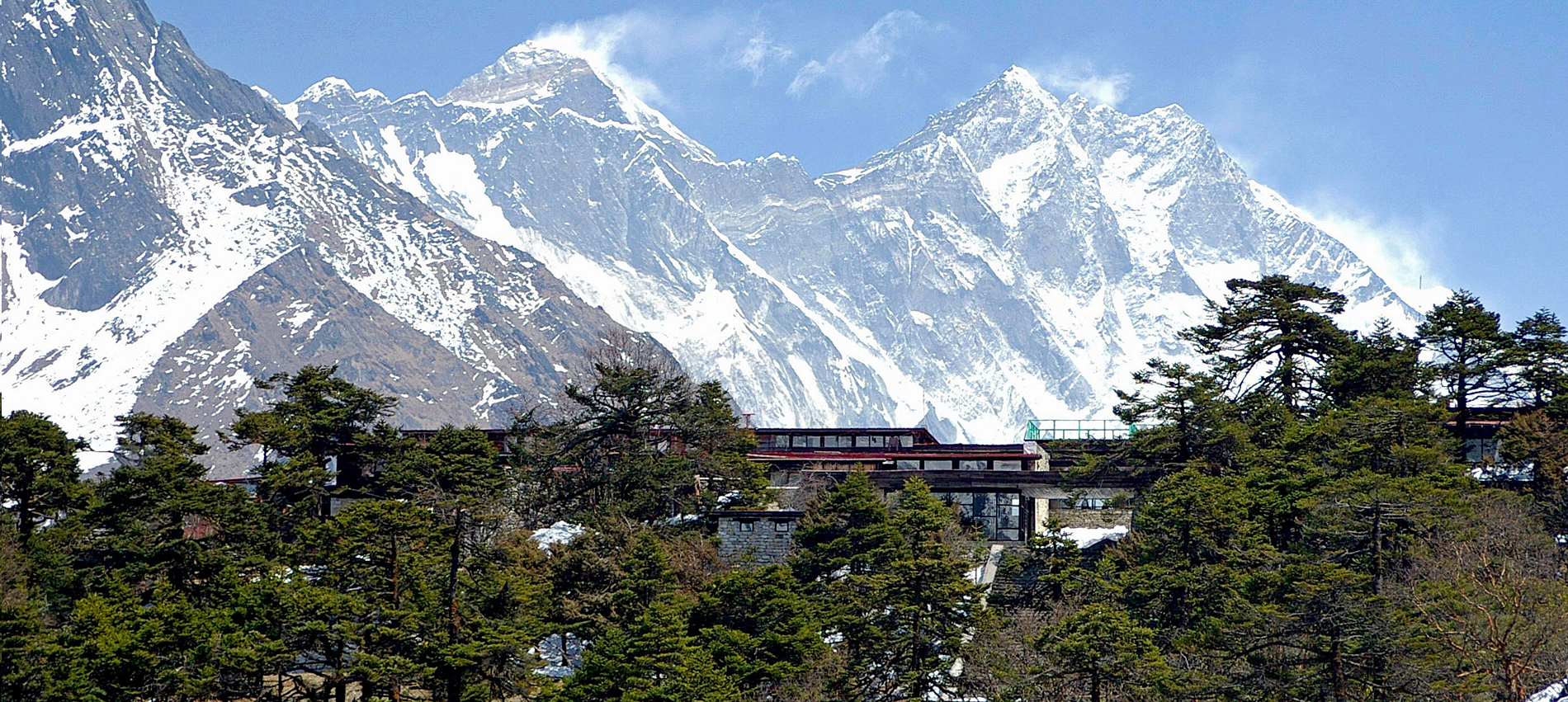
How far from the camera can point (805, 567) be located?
208 feet

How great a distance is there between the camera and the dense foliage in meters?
49.3

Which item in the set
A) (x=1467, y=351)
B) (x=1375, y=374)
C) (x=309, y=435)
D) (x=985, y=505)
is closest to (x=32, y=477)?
(x=309, y=435)

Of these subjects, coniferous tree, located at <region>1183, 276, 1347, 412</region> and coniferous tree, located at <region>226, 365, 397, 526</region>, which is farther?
coniferous tree, located at <region>1183, 276, 1347, 412</region>

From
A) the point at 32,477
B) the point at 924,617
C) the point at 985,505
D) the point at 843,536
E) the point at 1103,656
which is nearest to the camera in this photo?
the point at 1103,656

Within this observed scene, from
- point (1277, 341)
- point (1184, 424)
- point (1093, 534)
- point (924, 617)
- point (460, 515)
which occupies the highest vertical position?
point (1277, 341)

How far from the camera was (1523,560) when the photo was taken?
171 ft

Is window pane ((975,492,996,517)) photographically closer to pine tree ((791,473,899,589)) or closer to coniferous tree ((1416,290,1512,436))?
pine tree ((791,473,899,589))

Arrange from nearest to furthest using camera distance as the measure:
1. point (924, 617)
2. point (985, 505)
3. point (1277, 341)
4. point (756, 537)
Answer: point (924, 617), point (756, 537), point (1277, 341), point (985, 505)

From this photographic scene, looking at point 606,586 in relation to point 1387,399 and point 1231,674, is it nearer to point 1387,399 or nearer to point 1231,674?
point 1231,674

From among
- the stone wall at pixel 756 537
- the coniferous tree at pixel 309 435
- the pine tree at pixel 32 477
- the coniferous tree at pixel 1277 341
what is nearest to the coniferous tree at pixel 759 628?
the stone wall at pixel 756 537

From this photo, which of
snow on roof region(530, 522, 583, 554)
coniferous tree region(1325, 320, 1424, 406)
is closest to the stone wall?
snow on roof region(530, 522, 583, 554)

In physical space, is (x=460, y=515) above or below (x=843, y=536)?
above

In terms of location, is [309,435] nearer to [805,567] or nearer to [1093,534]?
[805,567]

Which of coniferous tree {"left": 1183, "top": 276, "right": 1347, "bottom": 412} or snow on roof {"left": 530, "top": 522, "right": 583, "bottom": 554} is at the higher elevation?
coniferous tree {"left": 1183, "top": 276, "right": 1347, "bottom": 412}
